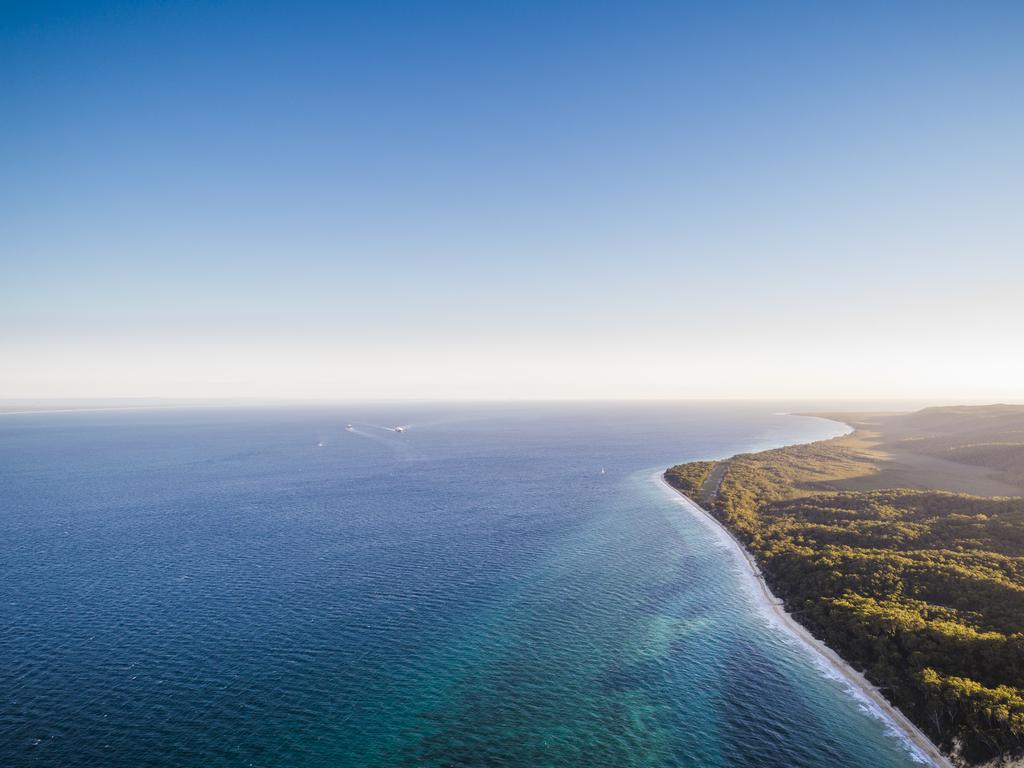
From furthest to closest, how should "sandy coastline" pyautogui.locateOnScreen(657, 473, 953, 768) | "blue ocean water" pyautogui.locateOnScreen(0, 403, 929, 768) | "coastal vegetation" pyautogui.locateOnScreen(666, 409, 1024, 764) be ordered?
"coastal vegetation" pyautogui.locateOnScreen(666, 409, 1024, 764) < "blue ocean water" pyautogui.locateOnScreen(0, 403, 929, 768) < "sandy coastline" pyautogui.locateOnScreen(657, 473, 953, 768)

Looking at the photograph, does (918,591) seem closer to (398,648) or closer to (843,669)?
(843,669)

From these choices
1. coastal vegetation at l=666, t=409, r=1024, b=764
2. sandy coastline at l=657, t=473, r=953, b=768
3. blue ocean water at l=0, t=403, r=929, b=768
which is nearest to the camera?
sandy coastline at l=657, t=473, r=953, b=768

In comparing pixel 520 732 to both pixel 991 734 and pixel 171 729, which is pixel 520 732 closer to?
pixel 171 729

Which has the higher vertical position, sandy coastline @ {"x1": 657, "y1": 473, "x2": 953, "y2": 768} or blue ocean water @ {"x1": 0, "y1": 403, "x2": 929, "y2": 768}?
blue ocean water @ {"x1": 0, "y1": 403, "x2": 929, "y2": 768}

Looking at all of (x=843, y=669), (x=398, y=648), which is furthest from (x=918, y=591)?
(x=398, y=648)

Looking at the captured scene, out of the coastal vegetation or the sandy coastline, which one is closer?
the sandy coastline

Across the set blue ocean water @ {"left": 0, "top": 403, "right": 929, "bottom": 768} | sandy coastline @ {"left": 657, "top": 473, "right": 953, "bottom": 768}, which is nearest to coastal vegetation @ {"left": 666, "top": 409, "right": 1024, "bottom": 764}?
sandy coastline @ {"left": 657, "top": 473, "right": 953, "bottom": 768}

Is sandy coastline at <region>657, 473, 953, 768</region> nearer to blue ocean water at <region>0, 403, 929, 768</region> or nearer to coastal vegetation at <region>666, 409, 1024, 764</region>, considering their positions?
coastal vegetation at <region>666, 409, 1024, 764</region>
